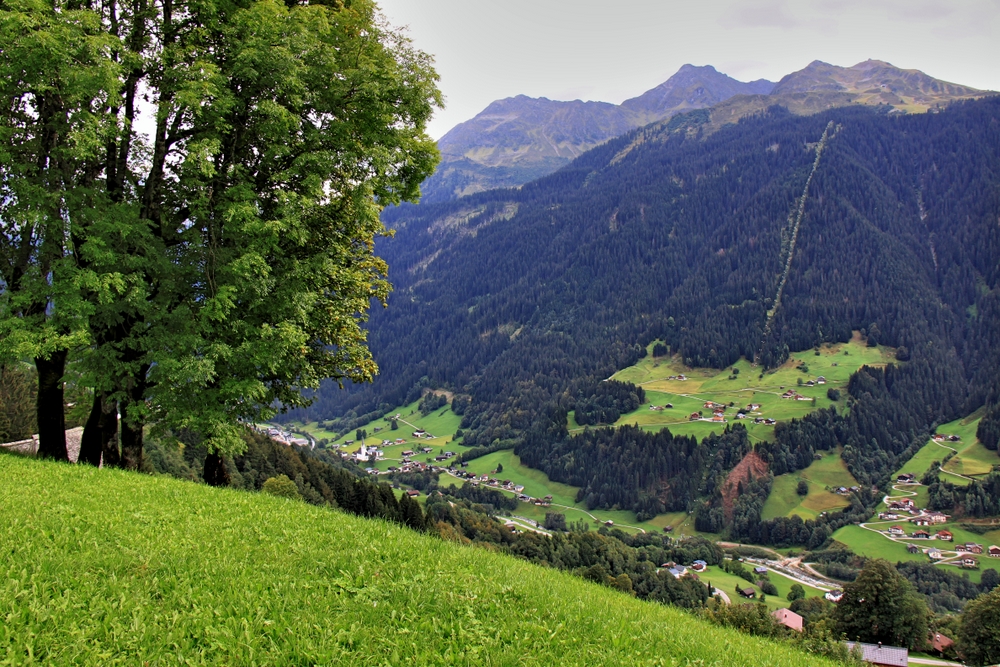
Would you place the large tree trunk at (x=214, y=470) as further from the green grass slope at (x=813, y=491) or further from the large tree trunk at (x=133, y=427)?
the green grass slope at (x=813, y=491)

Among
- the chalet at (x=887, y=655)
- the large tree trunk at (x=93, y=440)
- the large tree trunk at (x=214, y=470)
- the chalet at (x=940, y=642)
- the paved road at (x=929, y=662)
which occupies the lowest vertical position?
the chalet at (x=940, y=642)

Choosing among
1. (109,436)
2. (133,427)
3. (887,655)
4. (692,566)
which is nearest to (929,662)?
(887,655)

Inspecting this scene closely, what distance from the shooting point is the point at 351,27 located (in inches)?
655

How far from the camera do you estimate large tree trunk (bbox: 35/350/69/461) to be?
16219 mm

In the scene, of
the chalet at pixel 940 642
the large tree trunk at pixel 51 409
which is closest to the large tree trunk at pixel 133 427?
the large tree trunk at pixel 51 409

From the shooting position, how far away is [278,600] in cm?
664

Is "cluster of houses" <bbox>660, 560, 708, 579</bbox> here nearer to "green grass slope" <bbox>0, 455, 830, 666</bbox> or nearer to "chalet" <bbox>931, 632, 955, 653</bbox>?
"chalet" <bbox>931, 632, 955, 653</bbox>

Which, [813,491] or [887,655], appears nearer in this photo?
[887,655]

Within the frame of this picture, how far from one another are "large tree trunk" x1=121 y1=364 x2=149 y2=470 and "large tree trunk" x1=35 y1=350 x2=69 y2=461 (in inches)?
63.1

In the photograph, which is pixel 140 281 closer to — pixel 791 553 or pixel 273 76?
pixel 273 76

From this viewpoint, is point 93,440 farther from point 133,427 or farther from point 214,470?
point 214,470

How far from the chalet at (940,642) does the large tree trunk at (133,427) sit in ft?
219

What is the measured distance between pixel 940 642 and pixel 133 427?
69051 mm

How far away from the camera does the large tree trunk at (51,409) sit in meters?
16.2
